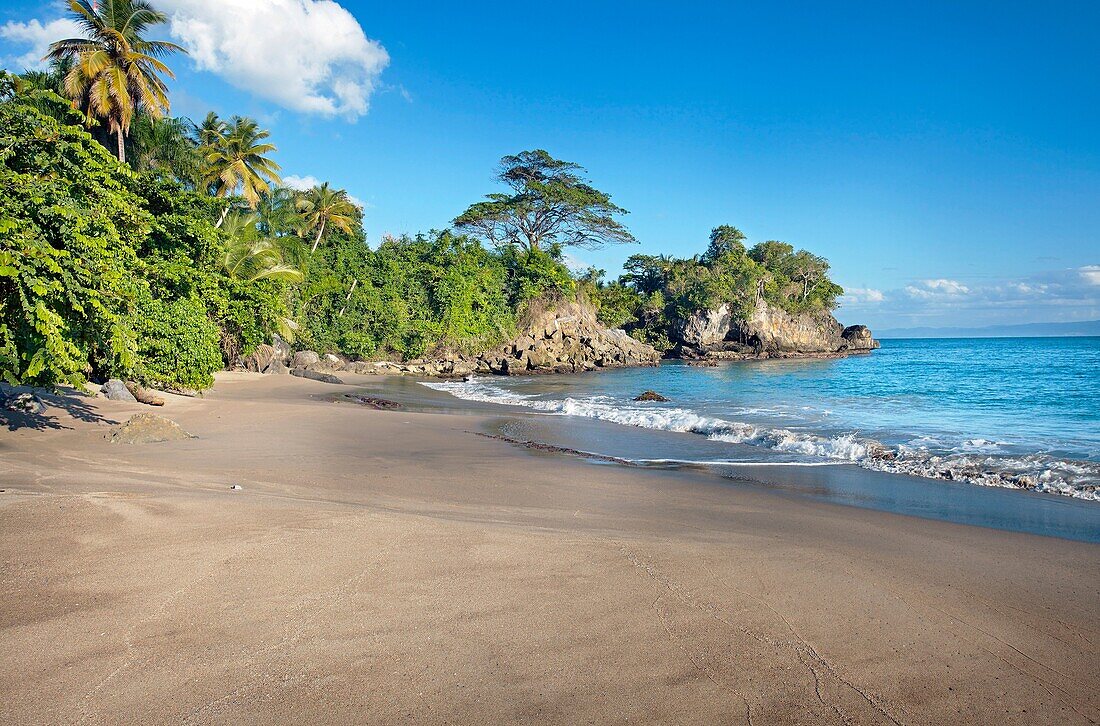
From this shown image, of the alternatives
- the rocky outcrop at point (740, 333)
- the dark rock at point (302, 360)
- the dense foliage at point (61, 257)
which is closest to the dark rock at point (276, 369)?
the dark rock at point (302, 360)

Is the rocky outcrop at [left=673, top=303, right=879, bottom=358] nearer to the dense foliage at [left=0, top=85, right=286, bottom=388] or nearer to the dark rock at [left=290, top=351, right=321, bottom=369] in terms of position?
the dark rock at [left=290, top=351, right=321, bottom=369]

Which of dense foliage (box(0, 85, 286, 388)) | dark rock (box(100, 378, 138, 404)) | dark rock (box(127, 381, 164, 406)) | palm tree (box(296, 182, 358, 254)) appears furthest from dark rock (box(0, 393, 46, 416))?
palm tree (box(296, 182, 358, 254))

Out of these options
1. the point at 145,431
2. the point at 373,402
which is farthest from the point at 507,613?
the point at 373,402

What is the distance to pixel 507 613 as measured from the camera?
346 cm

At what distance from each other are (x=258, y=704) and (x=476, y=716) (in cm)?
92

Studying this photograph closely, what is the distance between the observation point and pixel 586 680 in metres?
2.86

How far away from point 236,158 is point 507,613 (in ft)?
113

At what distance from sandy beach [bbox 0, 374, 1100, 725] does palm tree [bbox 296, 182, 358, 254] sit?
1331 inches

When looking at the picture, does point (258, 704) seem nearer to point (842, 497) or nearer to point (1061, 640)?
point (1061, 640)

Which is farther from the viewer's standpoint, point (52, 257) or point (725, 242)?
point (725, 242)

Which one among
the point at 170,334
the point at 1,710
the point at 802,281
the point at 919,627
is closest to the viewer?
the point at 1,710

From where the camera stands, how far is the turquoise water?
10117 mm

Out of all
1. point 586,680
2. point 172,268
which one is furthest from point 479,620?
point 172,268

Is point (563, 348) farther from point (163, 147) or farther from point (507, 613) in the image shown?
point (507, 613)
